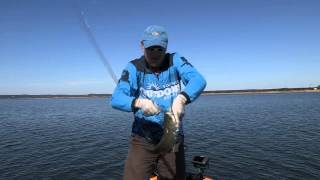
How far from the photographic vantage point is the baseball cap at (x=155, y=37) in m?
5.18

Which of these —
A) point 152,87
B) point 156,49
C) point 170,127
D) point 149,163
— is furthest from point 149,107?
point 149,163

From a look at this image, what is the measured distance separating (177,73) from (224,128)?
4262 cm

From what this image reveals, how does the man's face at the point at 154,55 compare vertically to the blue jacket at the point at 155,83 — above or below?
above

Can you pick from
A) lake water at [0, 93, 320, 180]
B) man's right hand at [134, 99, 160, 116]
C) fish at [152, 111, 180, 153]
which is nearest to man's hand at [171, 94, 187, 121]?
fish at [152, 111, 180, 153]

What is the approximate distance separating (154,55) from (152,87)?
0.65 meters

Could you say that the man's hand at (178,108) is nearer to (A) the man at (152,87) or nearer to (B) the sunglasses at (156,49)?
(A) the man at (152,87)

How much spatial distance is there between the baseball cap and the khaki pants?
73.0 inches

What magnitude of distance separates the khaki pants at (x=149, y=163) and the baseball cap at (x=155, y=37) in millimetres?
1853

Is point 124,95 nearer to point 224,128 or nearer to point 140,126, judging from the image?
point 140,126

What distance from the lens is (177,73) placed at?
19.1ft

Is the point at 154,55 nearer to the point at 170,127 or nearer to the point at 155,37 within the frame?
the point at 155,37

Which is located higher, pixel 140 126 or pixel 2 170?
pixel 140 126

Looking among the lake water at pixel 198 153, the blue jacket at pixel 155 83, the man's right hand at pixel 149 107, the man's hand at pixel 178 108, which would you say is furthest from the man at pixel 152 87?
the lake water at pixel 198 153

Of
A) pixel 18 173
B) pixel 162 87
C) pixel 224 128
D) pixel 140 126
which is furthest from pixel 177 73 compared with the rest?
pixel 224 128
